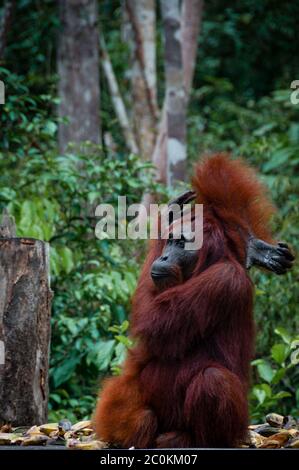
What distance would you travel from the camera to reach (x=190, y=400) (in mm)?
3393

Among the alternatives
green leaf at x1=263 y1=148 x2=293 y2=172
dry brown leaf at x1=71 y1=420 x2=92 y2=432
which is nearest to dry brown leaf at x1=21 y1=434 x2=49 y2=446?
dry brown leaf at x1=71 y1=420 x2=92 y2=432

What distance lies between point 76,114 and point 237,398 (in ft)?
16.9

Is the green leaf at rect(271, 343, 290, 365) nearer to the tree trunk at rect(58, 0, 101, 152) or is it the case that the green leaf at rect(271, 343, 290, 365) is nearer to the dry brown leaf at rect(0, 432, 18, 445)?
the dry brown leaf at rect(0, 432, 18, 445)

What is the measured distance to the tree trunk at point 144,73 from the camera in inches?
348

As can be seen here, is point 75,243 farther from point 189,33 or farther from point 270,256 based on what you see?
point 189,33

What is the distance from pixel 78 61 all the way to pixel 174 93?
3.84 feet

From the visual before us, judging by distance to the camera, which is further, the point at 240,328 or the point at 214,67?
the point at 214,67

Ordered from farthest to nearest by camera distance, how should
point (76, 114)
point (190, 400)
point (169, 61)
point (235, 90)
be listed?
point (235, 90) < point (76, 114) < point (169, 61) < point (190, 400)

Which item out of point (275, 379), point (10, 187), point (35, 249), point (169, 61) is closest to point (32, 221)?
point (10, 187)

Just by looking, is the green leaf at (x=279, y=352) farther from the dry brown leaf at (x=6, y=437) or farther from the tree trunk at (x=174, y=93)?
the tree trunk at (x=174, y=93)

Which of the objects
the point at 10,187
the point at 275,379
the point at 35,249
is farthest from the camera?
the point at 10,187

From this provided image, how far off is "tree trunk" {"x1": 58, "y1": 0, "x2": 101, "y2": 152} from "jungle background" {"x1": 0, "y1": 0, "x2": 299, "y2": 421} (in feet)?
0.04

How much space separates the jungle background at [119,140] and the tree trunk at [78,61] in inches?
0.5

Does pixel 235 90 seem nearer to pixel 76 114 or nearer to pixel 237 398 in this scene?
pixel 76 114
